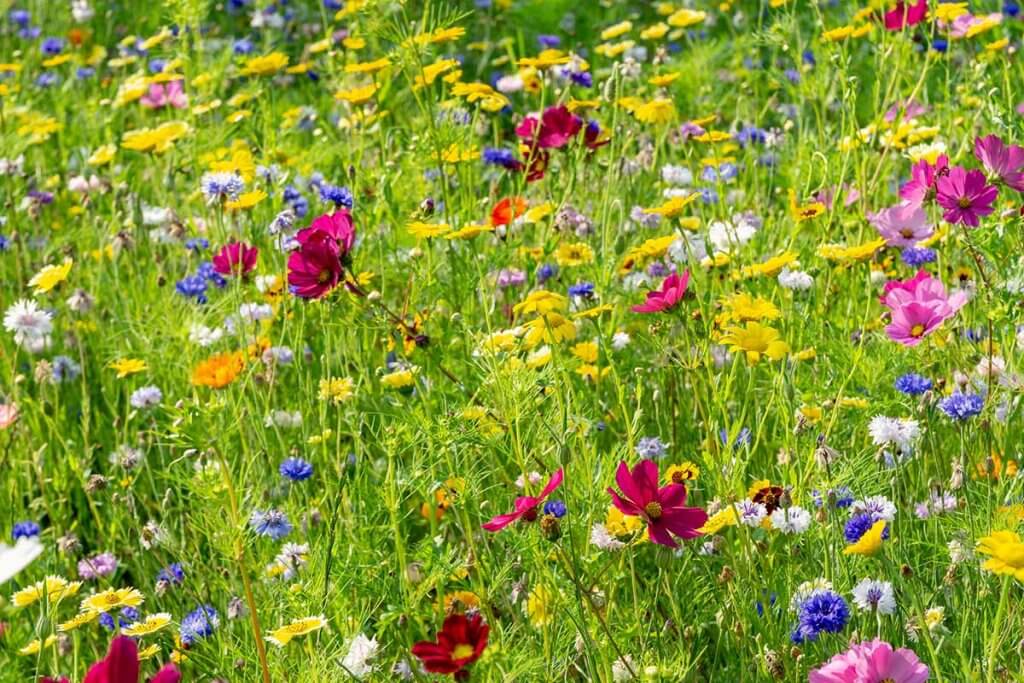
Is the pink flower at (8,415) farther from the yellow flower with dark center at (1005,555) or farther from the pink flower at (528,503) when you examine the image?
the yellow flower with dark center at (1005,555)

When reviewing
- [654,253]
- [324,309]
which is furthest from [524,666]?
[324,309]

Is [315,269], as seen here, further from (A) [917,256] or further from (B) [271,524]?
(A) [917,256]

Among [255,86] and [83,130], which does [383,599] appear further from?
[83,130]

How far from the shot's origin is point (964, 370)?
1.61 metres

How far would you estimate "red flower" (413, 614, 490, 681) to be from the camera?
3.80 ft

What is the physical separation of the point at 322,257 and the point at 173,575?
0.41 meters

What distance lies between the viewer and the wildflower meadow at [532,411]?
128 centimetres

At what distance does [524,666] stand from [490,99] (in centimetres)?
101

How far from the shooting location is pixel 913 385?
1551 millimetres

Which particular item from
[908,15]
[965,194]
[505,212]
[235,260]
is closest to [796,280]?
[965,194]

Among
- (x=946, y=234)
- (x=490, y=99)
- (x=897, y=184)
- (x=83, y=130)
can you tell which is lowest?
(x=83, y=130)

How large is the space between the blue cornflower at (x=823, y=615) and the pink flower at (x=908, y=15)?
1.07 metres

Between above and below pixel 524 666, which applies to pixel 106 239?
below

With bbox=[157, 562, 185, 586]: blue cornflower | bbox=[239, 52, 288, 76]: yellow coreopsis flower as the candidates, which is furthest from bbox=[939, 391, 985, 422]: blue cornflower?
bbox=[239, 52, 288, 76]: yellow coreopsis flower
